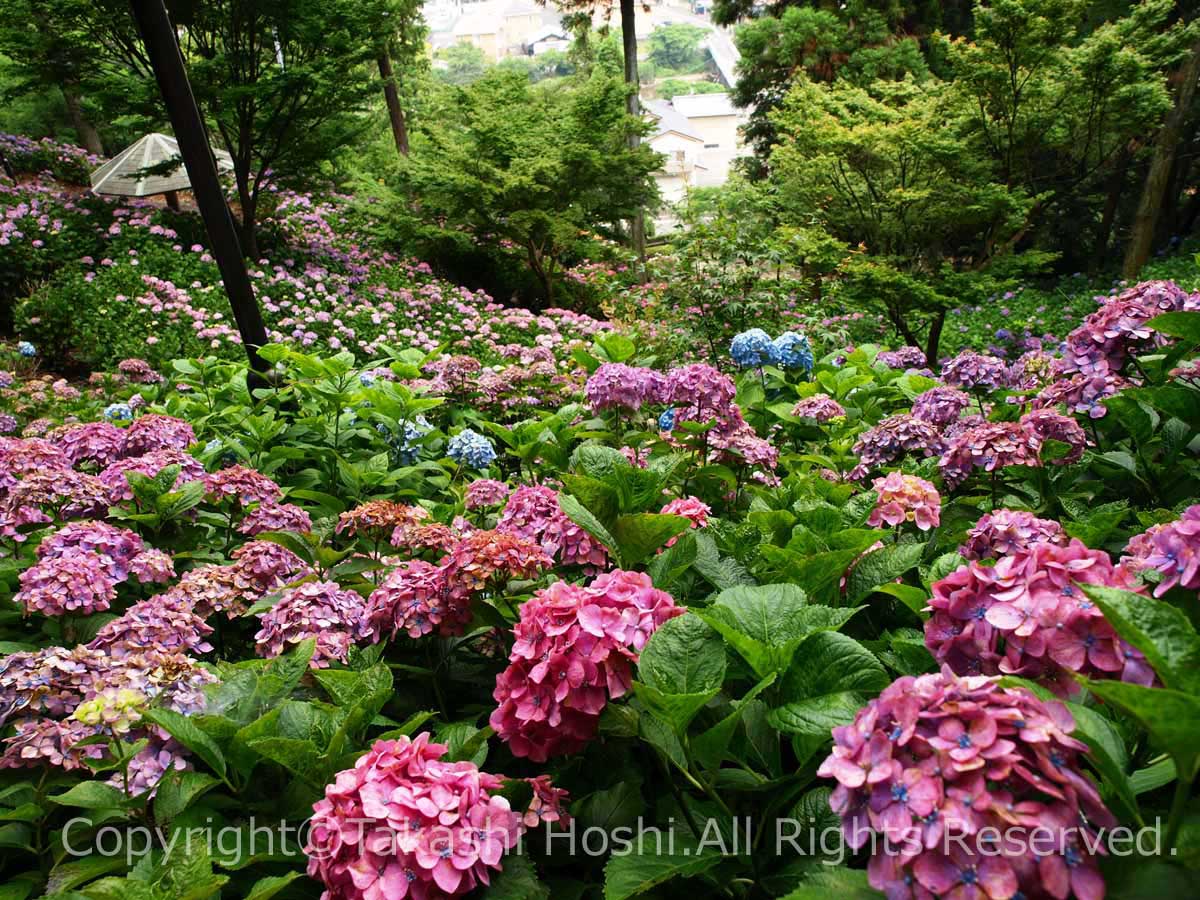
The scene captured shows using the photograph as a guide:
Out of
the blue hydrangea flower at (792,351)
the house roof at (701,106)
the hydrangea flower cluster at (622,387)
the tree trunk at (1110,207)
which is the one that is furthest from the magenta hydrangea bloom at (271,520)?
the house roof at (701,106)

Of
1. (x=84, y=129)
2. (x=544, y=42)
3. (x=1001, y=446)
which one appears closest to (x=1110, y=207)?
(x=1001, y=446)

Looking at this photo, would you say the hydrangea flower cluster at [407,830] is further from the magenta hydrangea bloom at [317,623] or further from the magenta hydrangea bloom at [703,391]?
the magenta hydrangea bloom at [703,391]

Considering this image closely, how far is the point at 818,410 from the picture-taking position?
→ 2.28 metres

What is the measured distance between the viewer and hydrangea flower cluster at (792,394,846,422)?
2275 millimetres

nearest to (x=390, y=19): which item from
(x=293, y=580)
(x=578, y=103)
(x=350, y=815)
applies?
(x=578, y=103)

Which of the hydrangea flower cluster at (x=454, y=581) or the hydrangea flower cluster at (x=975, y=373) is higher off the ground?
the hydrangea flower cluster at (x=454, y=581)

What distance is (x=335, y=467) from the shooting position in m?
2.58

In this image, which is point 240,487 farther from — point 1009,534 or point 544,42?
point 544,42

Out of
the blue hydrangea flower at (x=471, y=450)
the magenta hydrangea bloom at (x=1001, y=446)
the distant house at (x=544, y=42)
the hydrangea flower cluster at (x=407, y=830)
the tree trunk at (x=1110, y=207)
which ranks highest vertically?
the distant house at (x=544, y=42)

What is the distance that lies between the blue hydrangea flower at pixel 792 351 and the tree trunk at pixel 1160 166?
35.9 feet

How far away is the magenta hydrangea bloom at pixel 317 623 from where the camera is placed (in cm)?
128

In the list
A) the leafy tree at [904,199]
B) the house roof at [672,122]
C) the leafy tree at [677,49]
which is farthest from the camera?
the leafy tree at [677,49]

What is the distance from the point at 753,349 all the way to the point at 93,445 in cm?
218

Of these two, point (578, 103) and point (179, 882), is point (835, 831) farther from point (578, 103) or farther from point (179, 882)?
point (578, 103)
